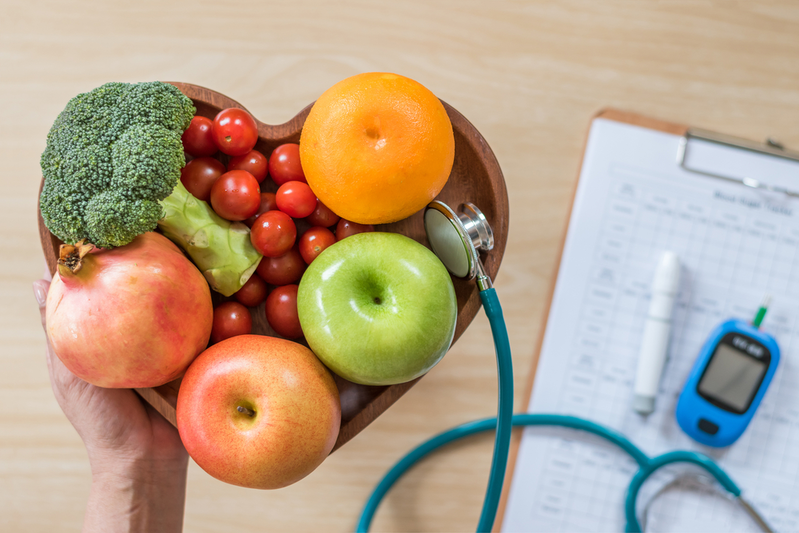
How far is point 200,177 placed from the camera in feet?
1.70

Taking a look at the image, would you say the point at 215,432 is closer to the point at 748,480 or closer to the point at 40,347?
the point at 40,347

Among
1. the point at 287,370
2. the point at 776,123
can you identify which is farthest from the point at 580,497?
the point at 776,123

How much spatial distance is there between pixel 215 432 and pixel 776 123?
844mm

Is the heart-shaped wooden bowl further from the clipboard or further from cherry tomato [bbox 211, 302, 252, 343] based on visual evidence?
the clipboard

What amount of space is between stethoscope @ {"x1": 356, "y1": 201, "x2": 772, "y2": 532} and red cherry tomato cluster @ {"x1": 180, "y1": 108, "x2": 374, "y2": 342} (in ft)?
0.32

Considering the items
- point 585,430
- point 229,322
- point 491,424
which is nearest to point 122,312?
point 229,322

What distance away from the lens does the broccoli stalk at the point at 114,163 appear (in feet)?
1.41

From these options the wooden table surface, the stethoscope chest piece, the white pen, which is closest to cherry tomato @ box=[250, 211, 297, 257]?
the stethoscope chest piece

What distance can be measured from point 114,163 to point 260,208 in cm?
14

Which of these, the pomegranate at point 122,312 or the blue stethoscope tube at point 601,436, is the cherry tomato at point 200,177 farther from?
the blue stethoscope tube at point 601,436

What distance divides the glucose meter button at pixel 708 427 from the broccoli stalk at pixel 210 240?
63cm

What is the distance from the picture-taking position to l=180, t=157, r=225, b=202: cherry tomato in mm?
520

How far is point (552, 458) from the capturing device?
71 centimetres

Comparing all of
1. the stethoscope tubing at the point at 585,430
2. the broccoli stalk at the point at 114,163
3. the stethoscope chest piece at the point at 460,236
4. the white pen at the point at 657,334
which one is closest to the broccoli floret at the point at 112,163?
the broccoli stalk at the point at 114,163
